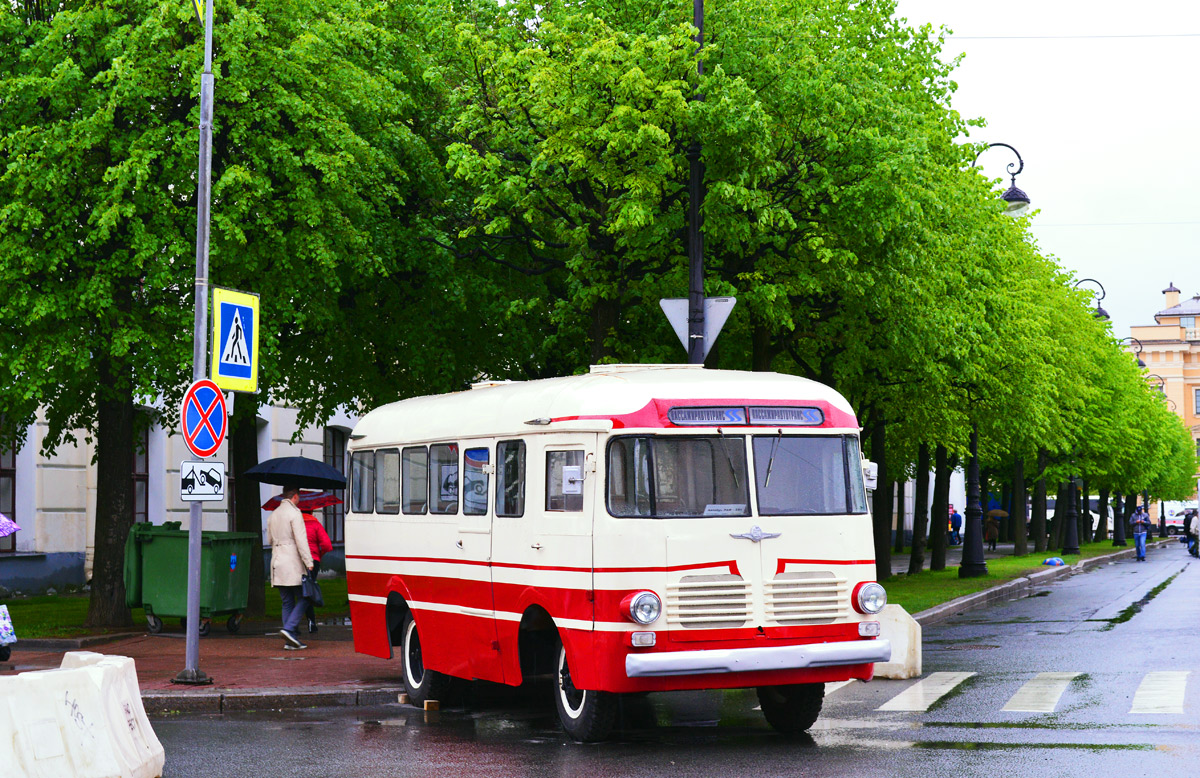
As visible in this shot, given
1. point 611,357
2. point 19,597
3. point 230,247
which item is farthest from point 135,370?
point 19,597

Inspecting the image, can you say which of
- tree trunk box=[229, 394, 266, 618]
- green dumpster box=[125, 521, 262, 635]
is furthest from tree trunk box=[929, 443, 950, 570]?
green dumpster box=[125, 521, 262, 635]

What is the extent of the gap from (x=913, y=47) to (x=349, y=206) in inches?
418

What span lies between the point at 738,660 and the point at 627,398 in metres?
2.07

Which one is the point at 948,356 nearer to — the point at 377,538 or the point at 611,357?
the point at 611,357

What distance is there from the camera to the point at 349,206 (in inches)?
781

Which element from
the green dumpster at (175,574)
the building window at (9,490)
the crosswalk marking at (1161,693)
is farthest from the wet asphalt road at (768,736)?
the building window at (9,490)

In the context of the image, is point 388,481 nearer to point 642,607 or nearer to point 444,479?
point 444,479

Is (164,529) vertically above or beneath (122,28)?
beneath

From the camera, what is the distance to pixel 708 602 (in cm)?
1059

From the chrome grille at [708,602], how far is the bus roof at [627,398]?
47.0 inches

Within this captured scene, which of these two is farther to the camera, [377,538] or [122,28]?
[122,28]

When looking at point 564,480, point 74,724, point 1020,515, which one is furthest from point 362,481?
point 1020,515

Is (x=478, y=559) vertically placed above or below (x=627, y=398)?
below

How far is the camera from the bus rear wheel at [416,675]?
13453mm
